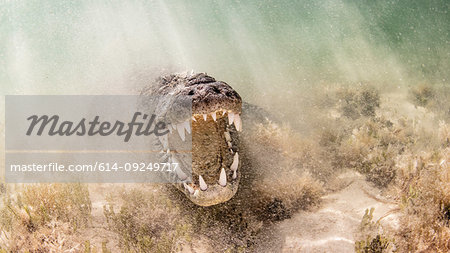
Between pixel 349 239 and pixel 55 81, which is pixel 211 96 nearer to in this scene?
pixel 349 239

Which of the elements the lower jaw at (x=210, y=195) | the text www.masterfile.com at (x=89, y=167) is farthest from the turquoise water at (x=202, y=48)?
the lower jaw at (x=210, y=195)

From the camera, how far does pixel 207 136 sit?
147 inches

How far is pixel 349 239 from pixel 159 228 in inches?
81.1

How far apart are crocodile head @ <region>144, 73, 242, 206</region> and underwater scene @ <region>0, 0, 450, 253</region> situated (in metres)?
0.02

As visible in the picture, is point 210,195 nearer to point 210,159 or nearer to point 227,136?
point 210,159

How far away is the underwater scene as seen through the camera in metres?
2.76

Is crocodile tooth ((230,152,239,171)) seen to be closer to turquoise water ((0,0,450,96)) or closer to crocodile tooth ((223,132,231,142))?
crocodile tooth ((223,132,231,142))

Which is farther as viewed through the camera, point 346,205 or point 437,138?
point 437,138

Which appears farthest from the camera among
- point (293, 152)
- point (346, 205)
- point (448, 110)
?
point (448, 110)

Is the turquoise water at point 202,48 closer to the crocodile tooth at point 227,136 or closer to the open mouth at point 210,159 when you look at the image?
the open mouth at point 210,159

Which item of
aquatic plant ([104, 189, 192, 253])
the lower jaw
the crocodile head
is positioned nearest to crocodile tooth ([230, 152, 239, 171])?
the crocodile head

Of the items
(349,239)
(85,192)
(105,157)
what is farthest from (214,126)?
(105,157)

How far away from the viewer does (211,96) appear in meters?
2.86

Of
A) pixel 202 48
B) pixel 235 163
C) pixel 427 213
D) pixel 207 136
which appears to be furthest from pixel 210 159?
pixel 202 48
